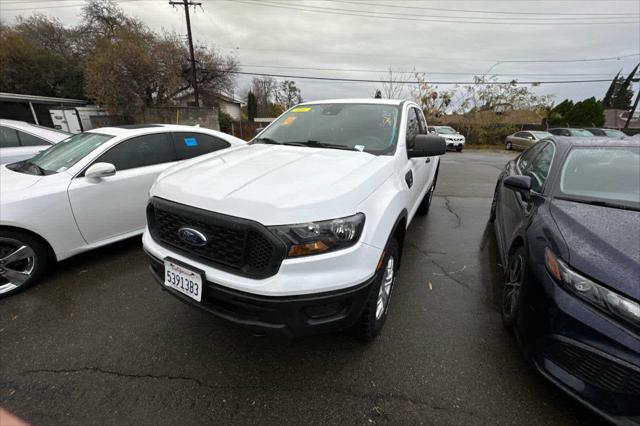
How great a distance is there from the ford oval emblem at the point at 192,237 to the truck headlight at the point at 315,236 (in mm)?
446

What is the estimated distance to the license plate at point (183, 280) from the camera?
166cm

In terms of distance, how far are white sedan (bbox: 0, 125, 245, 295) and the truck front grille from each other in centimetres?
176

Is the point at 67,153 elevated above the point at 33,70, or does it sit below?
below

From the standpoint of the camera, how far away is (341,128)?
2.83m

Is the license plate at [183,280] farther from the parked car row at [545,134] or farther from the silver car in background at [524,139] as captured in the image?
the silver car in background at [524,139]

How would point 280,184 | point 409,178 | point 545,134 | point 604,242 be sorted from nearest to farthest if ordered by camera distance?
point 604,242 → point 280,184 → point 409,178 → point 545,134

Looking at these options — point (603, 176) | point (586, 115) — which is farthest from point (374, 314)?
point (586, 115)

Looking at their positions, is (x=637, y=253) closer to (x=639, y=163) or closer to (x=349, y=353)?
(x=639, y=163)

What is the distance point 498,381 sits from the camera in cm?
188

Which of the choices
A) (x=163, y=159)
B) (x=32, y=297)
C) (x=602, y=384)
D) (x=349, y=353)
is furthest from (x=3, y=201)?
(x=602, y=384)

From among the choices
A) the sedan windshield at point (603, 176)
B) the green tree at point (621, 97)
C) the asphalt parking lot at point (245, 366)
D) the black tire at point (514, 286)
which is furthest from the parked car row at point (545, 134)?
the green tree at point (621, 97)

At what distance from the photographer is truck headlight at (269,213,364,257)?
148 centimetres

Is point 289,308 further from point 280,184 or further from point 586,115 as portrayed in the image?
point 586,115

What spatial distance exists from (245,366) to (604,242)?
231 centimetres
